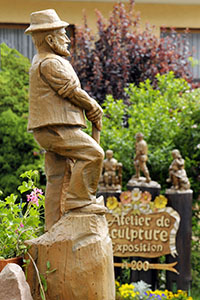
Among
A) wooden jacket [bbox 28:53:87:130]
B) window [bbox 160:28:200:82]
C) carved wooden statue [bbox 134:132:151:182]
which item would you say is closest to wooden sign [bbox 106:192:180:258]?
carved wooden statue [bbox 134:132:151:182]

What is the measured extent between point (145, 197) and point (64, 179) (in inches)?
120

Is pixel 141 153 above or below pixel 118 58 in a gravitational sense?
below

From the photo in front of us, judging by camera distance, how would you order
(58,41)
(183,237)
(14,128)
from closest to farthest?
(58,41), (183,237), (14,128)

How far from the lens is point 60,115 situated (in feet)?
10.1

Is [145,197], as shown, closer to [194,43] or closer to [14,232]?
[14,232]

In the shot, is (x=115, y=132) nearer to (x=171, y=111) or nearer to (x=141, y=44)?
(x=171, y=111)

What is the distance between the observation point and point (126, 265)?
6273mm

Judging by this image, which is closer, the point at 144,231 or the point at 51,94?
the point at 51,94

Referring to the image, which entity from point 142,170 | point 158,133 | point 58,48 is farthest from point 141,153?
point 58,48

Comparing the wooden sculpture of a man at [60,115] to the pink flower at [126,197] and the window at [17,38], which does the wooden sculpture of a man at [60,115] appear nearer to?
the pink flower at [126,197]

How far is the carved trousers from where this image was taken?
314 cm

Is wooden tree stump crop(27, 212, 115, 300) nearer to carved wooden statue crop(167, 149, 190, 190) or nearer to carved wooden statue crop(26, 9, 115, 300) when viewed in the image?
carved wooden statue crop(26, 9, 115, 300)

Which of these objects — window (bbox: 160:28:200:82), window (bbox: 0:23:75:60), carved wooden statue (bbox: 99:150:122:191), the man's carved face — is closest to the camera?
the man's carved face

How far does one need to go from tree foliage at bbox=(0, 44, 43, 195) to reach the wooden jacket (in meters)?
5.13
